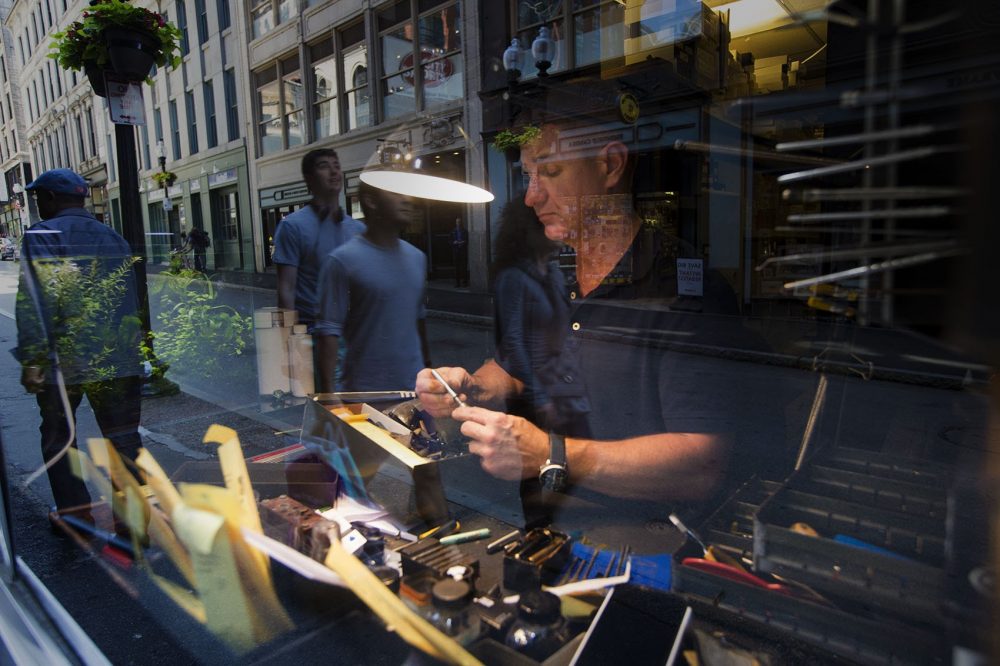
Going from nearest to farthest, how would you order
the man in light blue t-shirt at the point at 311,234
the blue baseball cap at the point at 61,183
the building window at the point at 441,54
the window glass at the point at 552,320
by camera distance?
the window glass at the point at 552,320 < the building window at the point at 441,54 < the man in light blue t-shirt at the point at 311,234 < the blue baseball cap at the point at 61,183

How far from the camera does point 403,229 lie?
1590 mm

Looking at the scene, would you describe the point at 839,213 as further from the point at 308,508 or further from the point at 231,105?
the point at 231,105

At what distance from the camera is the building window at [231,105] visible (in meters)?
1.57

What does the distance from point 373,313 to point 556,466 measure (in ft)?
3.34

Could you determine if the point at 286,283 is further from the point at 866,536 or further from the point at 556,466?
the point at 866,536

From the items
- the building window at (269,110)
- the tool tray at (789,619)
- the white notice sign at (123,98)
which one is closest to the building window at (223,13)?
the building window at (269,110)

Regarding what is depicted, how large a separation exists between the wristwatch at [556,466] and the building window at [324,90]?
34.9 inches

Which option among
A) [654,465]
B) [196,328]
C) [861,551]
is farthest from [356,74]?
[196,328]

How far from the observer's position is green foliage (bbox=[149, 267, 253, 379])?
233cm

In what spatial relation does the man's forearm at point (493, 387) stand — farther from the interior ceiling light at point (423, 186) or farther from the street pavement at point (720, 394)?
the interior ceiling light at point (423, 186)

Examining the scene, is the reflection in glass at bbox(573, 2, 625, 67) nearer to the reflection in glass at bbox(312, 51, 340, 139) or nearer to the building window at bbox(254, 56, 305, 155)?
the reflection in glass at bbox(312, 51, 340, 139)

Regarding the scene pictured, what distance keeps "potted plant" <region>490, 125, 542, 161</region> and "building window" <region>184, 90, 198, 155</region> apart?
999 millimetres

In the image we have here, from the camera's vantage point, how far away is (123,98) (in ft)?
5.61

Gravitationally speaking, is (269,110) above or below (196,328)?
above
